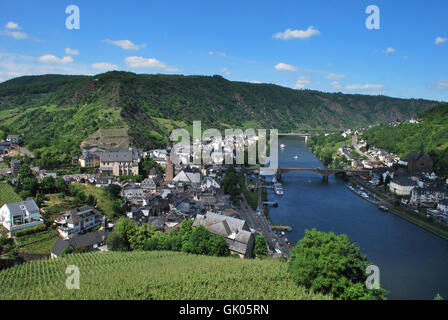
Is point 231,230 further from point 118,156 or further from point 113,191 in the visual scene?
point 118,156

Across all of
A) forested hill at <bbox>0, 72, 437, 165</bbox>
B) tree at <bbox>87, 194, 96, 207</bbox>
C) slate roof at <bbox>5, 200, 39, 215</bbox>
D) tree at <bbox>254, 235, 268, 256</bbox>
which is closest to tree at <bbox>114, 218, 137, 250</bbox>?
slate roof at <bbox>5, 200, 39, 215</bbox>

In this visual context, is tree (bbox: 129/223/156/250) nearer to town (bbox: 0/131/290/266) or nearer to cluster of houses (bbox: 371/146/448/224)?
town (bbox: 0/131/290/266)

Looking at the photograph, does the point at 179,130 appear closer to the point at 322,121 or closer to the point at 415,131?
the point at 415,131

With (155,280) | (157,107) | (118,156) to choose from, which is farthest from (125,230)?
(157,107)

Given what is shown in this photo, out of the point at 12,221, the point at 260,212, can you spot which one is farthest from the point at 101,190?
the point at 260,212

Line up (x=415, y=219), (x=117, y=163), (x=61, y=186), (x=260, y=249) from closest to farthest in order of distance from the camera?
(x=260, y=249) < (x=61, y=186) < (x=415, y=219) < (x=117, y=163)

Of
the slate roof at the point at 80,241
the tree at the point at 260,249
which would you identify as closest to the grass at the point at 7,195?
the slate roof at the point at 80,241
